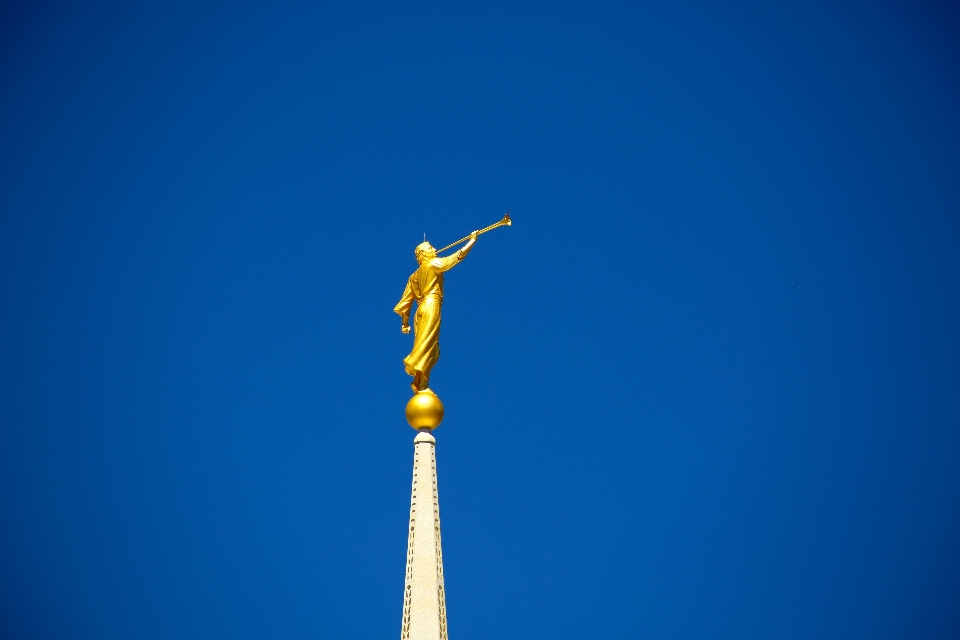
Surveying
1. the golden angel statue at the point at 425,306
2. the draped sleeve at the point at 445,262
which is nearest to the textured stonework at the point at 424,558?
the golden angel statue at the point at 425,306

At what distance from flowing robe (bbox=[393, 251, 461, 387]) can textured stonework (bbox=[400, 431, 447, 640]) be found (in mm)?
1471

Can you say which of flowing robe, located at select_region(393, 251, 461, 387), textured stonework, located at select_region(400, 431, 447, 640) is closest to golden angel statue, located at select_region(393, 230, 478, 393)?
flowing robe, located at select_region(393, 251, 461, 387)

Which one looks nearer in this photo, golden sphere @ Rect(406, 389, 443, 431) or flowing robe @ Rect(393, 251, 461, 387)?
golden sphere @ Rect(406, 389, 443, 431)

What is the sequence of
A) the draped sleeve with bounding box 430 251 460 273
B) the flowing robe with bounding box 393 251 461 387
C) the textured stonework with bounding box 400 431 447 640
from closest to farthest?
the textured stonework with bounding box 400 431 447 640 → the flowing robe with bounding box 393 251 461 387 → the draped sleeve with bounding box 430 251 460 273

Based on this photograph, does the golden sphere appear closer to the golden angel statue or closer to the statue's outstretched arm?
the golden angel statue

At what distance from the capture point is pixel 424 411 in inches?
930

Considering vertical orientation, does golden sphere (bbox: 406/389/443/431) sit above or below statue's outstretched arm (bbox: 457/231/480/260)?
below

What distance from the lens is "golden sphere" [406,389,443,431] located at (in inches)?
931

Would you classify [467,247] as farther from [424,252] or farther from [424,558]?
[424,558]

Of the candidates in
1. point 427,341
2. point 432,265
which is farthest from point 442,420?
point 432,265

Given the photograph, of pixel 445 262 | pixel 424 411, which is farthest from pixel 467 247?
pixel 424 411

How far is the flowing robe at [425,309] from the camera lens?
24.2 meters

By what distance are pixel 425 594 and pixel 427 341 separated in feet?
17.5

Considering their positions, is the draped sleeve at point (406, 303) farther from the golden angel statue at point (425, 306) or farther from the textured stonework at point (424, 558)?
the textured stonework at point (424, 558)
